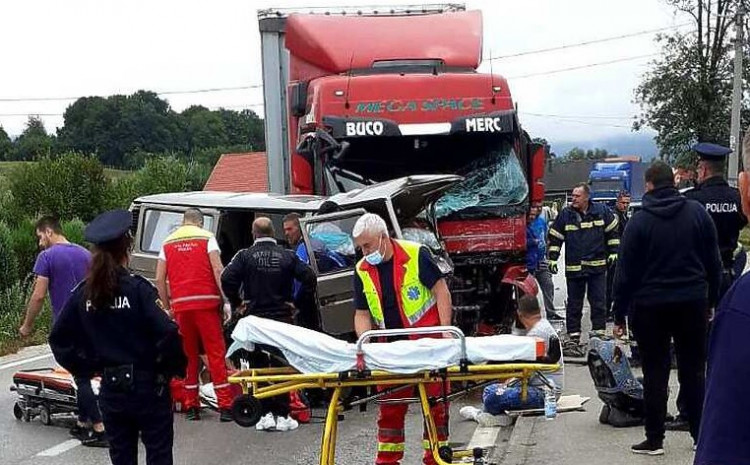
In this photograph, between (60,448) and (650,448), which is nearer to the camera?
(650,448)

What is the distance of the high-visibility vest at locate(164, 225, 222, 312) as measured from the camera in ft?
27.8

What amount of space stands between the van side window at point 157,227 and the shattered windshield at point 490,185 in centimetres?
269

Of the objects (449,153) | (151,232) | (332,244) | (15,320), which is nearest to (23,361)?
(15,320)

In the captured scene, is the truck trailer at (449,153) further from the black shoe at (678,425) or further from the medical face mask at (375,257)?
the medical face mask at (375,257)

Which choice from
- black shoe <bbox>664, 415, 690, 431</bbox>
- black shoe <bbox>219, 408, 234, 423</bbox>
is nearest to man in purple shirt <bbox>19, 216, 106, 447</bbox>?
black shoe <bbox>219, 408, 234, 423</bbox>

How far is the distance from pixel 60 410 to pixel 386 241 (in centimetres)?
430

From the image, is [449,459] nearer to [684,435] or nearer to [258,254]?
[684,435]

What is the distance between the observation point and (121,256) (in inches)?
203

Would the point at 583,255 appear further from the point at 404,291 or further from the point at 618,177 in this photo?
the point at 618,177

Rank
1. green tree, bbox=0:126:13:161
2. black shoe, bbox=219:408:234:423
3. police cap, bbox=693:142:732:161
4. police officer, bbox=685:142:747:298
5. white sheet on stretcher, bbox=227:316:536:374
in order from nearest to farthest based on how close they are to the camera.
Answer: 1. white sheet on stretcher, bbox=227:316:536:374
2. police cap, bbox=693:142:732:161
3. police officer, bbox=685:142:747:298
4. black shoe, bbox=219:408:234:423
5. green tree, bbox=0:126:13:161

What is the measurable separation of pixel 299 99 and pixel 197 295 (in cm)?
398

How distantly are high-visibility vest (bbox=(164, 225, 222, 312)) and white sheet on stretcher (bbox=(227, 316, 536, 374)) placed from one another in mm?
3282

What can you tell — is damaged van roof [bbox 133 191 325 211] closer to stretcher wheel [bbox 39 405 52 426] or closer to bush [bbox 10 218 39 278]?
stretcher wheel [bbox 39 405 52 426]

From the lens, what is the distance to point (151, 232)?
10055mm
